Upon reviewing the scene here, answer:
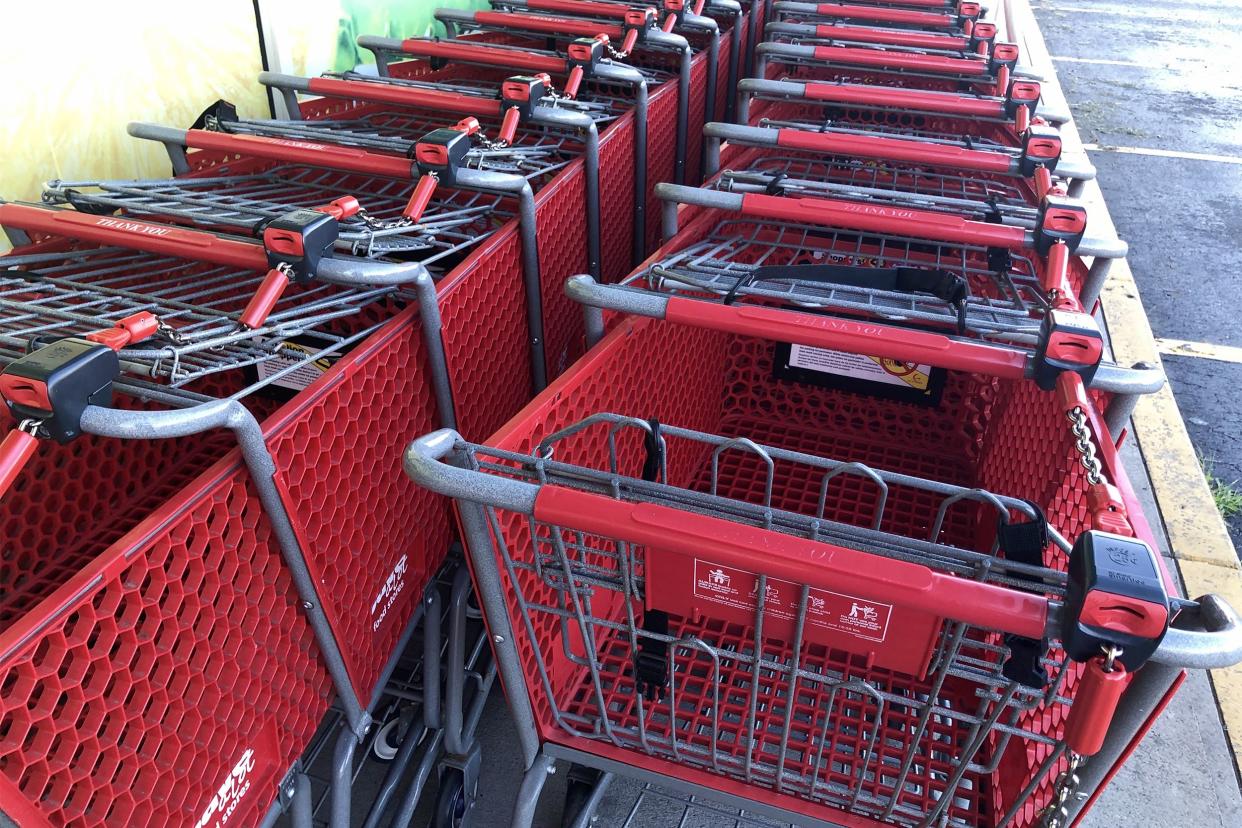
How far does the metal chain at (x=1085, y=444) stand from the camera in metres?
1.31

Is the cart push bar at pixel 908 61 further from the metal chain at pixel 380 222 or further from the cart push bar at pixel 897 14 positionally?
the metal chain at pixel 380 222

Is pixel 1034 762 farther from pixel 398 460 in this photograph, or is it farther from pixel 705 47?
pixel 705 47

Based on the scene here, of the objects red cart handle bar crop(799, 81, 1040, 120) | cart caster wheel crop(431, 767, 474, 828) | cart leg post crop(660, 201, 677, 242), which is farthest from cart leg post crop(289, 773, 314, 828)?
red cart handle bar crop(799, 81, 1040, 120)

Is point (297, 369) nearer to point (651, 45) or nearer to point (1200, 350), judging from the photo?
point (651, 45)

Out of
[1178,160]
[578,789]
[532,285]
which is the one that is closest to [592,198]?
[532,285]

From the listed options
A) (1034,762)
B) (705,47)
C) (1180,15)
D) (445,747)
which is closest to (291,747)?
(445,747)

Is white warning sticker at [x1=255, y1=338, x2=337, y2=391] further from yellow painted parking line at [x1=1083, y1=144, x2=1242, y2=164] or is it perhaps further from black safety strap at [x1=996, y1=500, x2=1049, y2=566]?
yellow painted parking line at [x1=1083, y1=144, x2=1242, y2=164]

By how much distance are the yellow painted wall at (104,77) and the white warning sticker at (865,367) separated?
1993mm

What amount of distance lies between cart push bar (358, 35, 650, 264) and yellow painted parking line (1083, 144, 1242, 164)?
4.95m

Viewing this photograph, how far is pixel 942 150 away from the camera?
226 cm

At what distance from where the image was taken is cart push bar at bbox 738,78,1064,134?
258 cm

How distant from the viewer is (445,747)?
2053 millimetres

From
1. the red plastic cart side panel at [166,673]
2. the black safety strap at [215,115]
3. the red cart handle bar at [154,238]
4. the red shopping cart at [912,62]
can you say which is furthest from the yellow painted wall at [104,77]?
the red shopping cart at [912,62]

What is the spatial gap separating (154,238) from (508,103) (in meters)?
1.10
